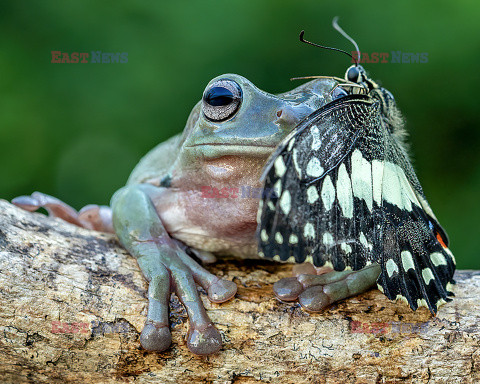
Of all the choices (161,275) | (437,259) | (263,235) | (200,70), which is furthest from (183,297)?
(200,70)

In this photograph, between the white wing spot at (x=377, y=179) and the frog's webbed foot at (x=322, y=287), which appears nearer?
the white wing spot at (x=377, y=179)

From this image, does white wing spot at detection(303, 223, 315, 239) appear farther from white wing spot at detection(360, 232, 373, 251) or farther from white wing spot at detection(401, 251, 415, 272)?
white wing spot at detection(401, 251, 415, 272)

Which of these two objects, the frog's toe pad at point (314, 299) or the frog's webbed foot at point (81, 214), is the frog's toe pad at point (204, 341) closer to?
the frog's toe pad at point (314, 299)

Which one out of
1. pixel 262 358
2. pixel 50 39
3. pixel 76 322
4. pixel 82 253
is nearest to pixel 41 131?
pixel 50 39

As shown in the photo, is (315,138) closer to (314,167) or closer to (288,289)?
(314,167)

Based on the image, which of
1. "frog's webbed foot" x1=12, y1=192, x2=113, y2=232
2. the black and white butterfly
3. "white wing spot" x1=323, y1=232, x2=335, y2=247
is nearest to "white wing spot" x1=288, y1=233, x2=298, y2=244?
Answer: the black and white butterfly

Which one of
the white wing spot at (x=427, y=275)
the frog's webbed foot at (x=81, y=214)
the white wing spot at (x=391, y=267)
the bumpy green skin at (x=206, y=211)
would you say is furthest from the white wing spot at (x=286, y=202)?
the frog's webbed foot at (x=81, y=214)
